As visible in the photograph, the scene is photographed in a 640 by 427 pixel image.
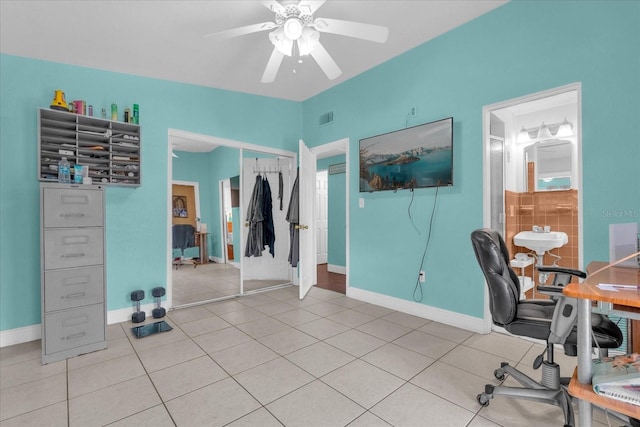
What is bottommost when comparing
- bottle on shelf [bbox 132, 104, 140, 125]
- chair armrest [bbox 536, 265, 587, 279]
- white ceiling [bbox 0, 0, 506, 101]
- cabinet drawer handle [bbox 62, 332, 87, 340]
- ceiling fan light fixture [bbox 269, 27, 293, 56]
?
cabinet drawer handle [bbox 62, 332, 87, 340]

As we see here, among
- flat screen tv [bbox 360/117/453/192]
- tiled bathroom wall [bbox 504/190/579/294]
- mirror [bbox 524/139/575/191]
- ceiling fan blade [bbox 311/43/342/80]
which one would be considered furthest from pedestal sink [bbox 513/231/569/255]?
ceiling fan blade [bbox 311/43/342/80]

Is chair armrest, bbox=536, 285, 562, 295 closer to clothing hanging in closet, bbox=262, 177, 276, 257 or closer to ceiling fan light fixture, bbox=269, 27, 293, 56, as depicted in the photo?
ceiling fan light fixture, bbox=269, 27, 293, 56

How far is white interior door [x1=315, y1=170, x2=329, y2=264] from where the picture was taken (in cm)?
653

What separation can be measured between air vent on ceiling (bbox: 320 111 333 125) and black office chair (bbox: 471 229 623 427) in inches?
119

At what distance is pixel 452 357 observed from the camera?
232cm

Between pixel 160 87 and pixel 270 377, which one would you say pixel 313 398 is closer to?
pixel 270 377

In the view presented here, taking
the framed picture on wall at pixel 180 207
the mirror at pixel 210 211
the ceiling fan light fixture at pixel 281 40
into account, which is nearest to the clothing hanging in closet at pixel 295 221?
the mirror at pixel 210 211

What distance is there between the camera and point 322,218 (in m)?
6.57

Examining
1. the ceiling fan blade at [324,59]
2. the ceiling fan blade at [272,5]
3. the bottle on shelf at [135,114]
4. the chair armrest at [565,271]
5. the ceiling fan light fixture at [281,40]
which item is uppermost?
the ceiling fan blade at [272,5]

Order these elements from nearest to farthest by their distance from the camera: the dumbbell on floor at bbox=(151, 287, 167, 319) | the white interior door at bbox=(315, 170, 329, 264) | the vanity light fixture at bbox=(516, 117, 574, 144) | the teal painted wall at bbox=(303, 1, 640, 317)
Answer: the teal painted wall at bbox=(303, 1, 640, 317), the dumbbell on floor at bbox=(151, 287, 167, 319), the vanity light fixture at bbox=(516, 117, 574, 144), the white interior door at bbox=(315, 170, 329, 264)

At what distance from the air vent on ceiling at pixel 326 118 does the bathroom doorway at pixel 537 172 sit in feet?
6.87

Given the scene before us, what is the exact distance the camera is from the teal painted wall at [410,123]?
6.89 feet

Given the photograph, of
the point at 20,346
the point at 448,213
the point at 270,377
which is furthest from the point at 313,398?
the point at 20,346

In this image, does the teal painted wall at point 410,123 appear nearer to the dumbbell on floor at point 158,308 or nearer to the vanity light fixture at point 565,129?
the dumbbell on floor at point 158,308
